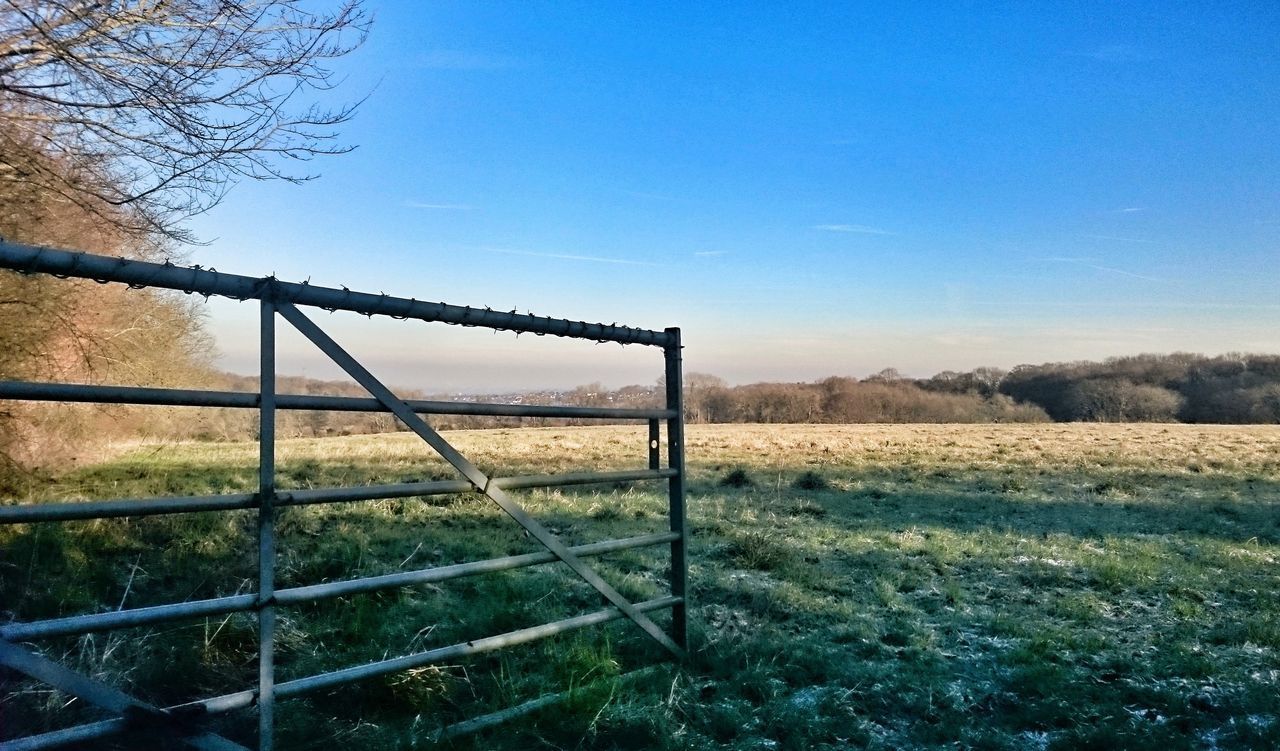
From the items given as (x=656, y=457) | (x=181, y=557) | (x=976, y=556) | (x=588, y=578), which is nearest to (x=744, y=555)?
(x=976, y=556)

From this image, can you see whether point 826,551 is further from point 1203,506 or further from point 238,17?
point 1203,506

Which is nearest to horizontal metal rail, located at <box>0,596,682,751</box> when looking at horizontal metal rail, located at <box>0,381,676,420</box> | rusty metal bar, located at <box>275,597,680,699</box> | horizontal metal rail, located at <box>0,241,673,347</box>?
rusty metal bar, located at <box>275,597,680,699</box>

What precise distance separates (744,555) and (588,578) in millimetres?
4073

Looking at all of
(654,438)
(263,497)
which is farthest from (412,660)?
(654,438)

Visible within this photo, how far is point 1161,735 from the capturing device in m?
4.06

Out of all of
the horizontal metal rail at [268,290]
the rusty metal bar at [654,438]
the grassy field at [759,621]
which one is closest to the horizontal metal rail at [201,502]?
the rusty metal bar at [654,438]

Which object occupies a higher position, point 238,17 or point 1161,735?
point 238,17

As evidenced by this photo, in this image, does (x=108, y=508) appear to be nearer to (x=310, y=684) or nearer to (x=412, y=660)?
(x=310, y=684)

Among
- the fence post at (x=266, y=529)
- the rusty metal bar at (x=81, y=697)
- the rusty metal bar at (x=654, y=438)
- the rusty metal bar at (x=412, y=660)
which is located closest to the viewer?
the rusty metal bar at (x=81, y=697)

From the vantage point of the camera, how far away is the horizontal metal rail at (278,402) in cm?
264

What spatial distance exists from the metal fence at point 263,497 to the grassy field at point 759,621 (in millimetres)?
719

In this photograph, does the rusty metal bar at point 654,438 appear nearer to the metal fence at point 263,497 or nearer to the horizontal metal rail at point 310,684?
the metal fence at point 263,497

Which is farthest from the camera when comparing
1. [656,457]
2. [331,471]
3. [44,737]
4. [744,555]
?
[331,471]

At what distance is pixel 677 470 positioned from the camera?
4859mm
